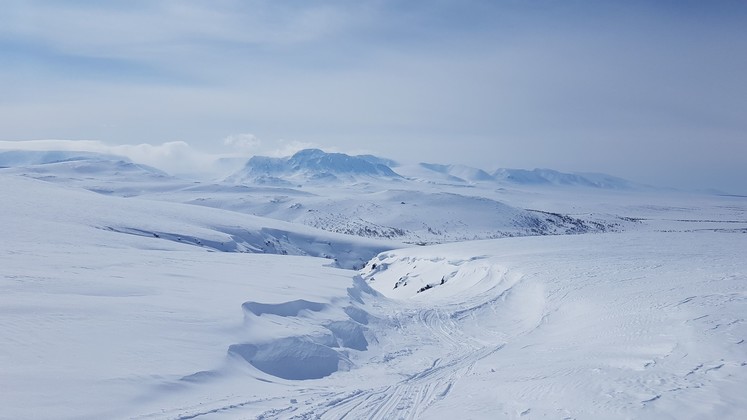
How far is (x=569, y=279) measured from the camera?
2228cm

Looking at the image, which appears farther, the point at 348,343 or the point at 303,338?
the point at 348,343

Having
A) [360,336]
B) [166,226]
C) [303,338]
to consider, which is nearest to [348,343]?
[360,336]

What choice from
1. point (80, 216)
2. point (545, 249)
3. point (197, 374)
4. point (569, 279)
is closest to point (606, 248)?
point (545, 249)

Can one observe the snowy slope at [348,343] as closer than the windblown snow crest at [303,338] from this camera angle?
Yes

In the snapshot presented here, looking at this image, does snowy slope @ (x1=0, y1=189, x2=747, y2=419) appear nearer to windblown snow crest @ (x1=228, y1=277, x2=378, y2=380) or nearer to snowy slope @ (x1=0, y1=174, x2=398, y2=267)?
windblown snow crest @ (x1=228, y1=277, x2=378, y2=380)

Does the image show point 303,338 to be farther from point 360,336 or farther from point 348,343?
point 360,336

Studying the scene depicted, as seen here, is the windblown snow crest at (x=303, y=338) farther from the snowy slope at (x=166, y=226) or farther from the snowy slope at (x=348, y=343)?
the snowy slope at (x=166, y=226)

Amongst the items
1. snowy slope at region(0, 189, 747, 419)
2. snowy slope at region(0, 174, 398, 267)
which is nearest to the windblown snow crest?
snowy slope at region(0, 189, 747, 419)

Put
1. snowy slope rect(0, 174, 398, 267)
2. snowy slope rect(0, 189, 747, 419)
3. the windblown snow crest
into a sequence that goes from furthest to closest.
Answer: snowy slope rect(0, 174, 398, 267)
the windblown snow crest
snowy slope rect(0, 189, 747, 419)

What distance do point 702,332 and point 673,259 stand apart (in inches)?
670

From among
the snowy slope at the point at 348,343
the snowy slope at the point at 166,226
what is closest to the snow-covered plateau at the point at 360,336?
the snowy slope at the point at 348,343

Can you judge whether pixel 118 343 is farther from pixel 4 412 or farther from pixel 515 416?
pixel 515 416

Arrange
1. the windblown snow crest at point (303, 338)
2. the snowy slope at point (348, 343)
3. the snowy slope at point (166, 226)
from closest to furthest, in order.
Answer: the snowy slope at point (348, 343), the windblown snow crest at point (303, 338), the snowy slope at point (166, 226)

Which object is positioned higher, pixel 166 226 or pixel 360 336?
pixel 166 226
